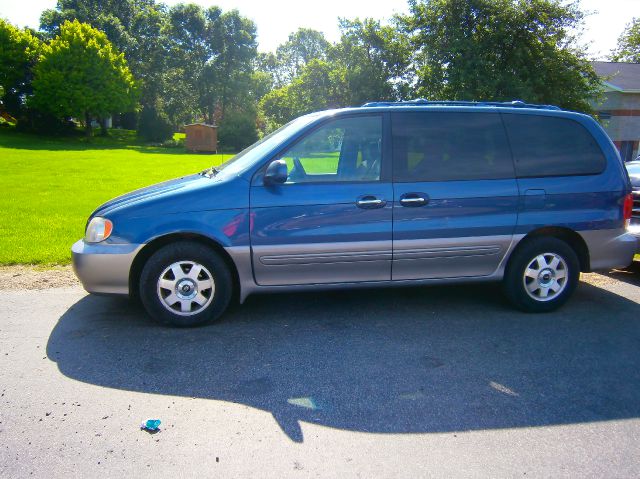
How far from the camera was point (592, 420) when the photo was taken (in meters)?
3.20

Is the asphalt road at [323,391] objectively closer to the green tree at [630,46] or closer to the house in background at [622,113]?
the house in background at [622,113]

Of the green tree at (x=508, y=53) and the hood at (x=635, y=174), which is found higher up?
the green tree at (x=508, y=53)

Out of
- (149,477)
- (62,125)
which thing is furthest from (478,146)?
(62,125)

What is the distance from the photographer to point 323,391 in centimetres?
350

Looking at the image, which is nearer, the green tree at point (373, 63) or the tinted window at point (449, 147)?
the tinted window at point (449, 147)

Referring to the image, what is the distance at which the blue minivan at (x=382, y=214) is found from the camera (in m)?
4.46

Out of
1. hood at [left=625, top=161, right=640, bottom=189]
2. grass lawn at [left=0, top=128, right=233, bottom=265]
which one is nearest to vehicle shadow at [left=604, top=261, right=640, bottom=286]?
hood at [left=625, top=161, right=640, bottom=189]

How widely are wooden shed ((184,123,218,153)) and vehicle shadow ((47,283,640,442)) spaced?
127 feet

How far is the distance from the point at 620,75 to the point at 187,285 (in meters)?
33.7

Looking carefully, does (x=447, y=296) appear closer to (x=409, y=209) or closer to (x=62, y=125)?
(x=409, y=209)

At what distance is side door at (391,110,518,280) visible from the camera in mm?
4699

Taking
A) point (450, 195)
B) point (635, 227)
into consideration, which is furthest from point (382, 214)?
point (635, 227)

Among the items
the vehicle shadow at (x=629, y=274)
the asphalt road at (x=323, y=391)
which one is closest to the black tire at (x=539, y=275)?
the asphalt road at (x=323, y=391)

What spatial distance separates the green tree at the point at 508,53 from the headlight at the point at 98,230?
73.3ft
